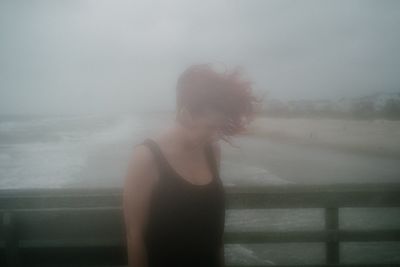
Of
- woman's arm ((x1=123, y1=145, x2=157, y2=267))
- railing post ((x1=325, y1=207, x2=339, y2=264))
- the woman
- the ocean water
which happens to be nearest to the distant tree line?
the ocean water

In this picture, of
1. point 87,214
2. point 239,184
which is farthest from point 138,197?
point 239,184

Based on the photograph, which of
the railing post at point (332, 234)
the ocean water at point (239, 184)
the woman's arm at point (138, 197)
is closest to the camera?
the woman's arm at point (138, 197)

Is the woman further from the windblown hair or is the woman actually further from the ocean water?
the ocean water

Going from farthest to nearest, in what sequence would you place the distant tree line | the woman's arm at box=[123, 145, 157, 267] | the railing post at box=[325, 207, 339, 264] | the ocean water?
the distant tree line < the ocean water < the railing post at box=[325, 207, 339, 264] < the woman's arm at box=[123, 145, 157, 267]

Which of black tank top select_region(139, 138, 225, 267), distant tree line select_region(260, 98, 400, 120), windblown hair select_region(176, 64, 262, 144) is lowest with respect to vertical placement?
distant tree line select_region(260, 98, 400, 120)

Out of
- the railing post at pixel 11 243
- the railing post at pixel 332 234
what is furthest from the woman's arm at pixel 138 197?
the railing post at pixel 332 234

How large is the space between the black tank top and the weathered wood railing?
73 centimetres

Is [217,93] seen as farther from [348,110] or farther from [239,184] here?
[348,110]

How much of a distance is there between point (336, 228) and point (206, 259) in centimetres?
117

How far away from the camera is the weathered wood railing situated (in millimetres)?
2189

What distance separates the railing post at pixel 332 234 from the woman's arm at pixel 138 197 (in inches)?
55.2

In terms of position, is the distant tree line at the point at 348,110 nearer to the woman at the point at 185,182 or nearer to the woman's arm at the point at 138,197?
the woman at the point at 185,182

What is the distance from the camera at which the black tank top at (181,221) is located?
1380 mm

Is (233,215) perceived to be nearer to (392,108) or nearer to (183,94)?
(183,94)
